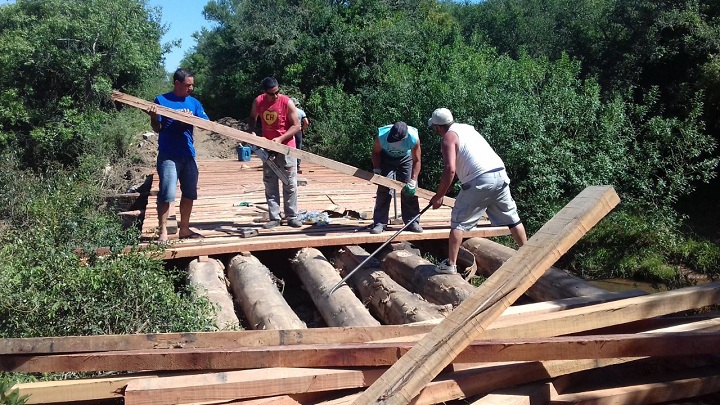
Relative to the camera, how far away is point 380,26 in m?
20.0

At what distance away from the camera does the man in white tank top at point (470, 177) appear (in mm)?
6109

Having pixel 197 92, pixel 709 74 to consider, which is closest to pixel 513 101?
pixel 709 74

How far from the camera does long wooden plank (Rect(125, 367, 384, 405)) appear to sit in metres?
3.60

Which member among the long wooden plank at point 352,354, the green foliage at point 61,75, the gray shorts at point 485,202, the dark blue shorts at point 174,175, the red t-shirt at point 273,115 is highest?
the green foliage at point 61,75

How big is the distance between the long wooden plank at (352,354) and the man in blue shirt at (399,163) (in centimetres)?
378

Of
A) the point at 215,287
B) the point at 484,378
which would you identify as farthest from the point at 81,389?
the point at 215,287

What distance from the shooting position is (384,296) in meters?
6.24

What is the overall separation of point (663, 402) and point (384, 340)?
5.18 ft

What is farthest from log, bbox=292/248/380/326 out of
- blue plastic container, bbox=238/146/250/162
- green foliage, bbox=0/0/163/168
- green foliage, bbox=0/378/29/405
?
green foliage, bbox=0/0/163/168

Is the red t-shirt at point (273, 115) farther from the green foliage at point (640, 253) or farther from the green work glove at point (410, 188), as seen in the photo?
the green foliage at point (640, 253)

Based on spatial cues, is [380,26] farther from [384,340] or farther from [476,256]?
[384,340]

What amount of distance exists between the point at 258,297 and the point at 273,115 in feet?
8.28

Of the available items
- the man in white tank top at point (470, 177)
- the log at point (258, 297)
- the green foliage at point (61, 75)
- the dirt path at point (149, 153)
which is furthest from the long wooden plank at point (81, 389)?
the green foliage at point (61, 75)

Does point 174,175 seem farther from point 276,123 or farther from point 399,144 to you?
point 399,144
